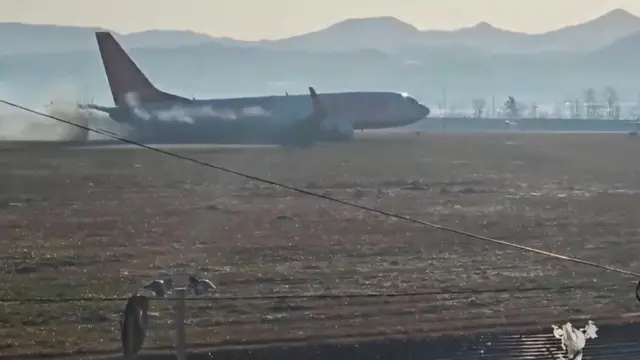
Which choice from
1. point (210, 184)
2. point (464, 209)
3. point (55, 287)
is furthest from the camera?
point (210, 184)

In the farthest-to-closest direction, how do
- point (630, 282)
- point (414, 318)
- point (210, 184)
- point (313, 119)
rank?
point (313, 119)
point (210, 184)
point (630, 282)
point (414, 318)

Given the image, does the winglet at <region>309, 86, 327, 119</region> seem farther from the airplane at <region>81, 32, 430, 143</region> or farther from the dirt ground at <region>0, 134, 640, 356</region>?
the dirt ground at <region>0, 134, 640, 356</region>

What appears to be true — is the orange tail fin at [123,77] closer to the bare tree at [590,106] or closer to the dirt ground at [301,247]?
the dirt ground at [301,247]

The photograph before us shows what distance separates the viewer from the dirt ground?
14211 millimetres

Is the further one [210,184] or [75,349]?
[210,184]

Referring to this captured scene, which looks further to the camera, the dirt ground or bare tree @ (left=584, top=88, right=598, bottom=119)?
bare tree @ (left=584, top=88, right=598, bottom=119)

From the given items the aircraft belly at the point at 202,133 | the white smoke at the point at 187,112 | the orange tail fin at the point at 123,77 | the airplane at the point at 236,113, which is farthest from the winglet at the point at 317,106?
the orange tail fin at the point at 123,77

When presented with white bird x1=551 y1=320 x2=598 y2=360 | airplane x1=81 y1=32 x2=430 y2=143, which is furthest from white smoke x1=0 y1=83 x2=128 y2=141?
white bird x1=551 y1=320 x2=598 y2=360

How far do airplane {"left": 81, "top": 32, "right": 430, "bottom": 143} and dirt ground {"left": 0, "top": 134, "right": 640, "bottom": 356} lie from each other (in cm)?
1478

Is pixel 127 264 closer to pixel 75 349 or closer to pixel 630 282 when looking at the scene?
pixel 75 349

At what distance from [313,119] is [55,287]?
4188cm

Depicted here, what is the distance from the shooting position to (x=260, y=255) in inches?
778

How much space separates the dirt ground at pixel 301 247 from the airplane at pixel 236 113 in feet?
48.5

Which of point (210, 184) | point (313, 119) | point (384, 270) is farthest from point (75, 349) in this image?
point (313, 119)
